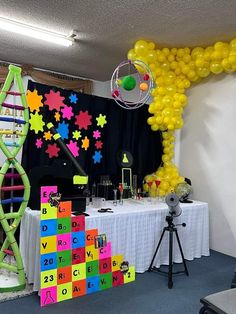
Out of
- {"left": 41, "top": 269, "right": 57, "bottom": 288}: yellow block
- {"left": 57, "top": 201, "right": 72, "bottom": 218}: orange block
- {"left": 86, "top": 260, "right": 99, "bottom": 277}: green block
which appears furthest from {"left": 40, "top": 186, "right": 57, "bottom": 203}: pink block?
{"left": 86, "top": 260, "right": 99, "bottom": 277}: green block

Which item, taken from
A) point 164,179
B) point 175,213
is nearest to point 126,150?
point 164,179

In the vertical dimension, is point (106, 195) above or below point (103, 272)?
above

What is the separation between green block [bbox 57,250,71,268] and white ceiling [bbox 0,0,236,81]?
239 centimetres

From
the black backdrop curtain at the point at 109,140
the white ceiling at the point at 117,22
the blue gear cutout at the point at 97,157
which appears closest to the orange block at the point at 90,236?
the black backdrop curtain at the point at 109,140

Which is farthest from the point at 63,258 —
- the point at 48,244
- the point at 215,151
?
the point at 215,151

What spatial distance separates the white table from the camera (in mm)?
2844

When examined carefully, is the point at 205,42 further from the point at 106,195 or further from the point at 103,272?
the point at 103,272

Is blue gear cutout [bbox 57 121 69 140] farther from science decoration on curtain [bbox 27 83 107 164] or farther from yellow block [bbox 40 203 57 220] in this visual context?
yellow block [bbox 40 203 57 220]

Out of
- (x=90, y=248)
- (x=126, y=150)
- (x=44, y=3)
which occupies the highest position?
(x=44, y=3)

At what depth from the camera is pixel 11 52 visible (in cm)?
449

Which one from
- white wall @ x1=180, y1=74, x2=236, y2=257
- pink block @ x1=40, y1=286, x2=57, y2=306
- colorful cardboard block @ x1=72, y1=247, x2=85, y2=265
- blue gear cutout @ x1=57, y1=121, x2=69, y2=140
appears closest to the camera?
pink block @ x1=40, y1=286, x2=57, y2=306

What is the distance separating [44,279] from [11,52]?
136 inches

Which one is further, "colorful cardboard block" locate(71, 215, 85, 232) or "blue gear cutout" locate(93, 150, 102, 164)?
"blue gear cutout" locate(93, 150, 102, 164)

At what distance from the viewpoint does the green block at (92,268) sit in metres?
2.77
